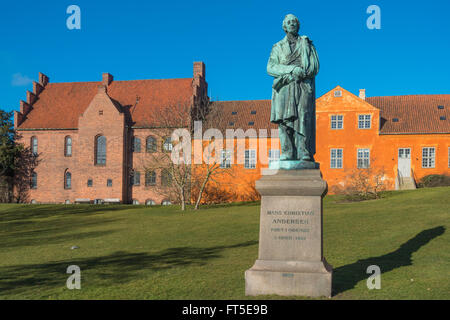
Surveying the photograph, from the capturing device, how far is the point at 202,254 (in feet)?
40.4

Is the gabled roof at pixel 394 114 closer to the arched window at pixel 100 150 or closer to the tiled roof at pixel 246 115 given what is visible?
the tiled roof at pixel 246 115

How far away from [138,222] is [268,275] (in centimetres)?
1653

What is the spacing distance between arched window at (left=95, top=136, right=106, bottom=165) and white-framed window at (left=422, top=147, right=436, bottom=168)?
3085 centimetres

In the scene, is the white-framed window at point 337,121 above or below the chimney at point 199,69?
below

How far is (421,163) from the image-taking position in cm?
3562

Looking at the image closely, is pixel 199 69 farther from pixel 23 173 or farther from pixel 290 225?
pixel 290 225

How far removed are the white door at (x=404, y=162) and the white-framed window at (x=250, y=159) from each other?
42.1ft

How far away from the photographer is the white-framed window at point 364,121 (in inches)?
1451

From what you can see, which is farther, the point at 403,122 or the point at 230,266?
the point at 403,122

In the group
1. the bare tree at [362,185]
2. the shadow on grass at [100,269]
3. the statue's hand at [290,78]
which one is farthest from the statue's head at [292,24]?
the bare tree at [362,185]

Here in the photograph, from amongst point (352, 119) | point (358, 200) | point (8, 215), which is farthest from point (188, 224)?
point (352, 119)

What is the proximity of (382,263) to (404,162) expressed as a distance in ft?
93.1

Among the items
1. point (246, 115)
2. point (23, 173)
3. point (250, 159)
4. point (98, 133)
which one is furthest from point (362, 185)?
point (23, 173)
